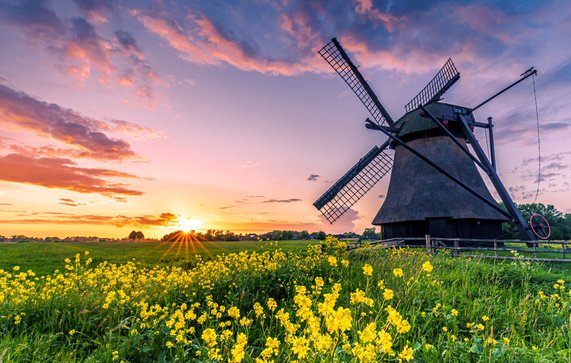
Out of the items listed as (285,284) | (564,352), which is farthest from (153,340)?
(564,352)

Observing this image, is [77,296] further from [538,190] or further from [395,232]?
[538,190]

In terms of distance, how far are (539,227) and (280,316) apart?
56.2 feet

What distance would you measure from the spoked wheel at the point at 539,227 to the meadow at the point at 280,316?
23.7 ft

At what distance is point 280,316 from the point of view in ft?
12.5

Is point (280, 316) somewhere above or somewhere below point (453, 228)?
below

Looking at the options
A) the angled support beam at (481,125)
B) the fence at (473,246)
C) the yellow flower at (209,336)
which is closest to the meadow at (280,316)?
the yellow flower at (209,336)

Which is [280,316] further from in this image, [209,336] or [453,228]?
[453,228]

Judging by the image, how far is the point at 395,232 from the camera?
1984 centimetres

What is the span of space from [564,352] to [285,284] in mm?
4992

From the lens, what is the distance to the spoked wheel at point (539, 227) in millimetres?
15398

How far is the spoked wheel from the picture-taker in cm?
1540

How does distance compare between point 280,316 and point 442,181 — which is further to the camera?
point 442,181

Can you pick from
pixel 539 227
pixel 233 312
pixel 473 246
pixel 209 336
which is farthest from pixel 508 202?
pixel 209 336

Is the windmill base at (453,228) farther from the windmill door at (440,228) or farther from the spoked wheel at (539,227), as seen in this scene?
the spoked wheel at (539,227)
